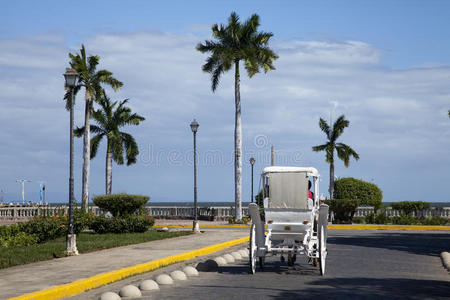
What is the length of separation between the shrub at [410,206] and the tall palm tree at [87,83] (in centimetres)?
2528

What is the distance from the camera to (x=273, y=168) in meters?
15.0

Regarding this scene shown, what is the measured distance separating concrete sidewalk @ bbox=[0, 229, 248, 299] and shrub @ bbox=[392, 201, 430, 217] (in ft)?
82.1

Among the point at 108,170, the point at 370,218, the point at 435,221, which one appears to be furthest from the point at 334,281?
the point at 108,170

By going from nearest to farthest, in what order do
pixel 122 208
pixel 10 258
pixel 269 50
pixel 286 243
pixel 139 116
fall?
pixel 286 243, pixel 10 258, pixel 122 208, pixel 269 50, pixel 139 116

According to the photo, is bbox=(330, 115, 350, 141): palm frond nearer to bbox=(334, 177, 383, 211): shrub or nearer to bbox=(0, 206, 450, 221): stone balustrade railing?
bbox=(334, 177, 383, 211): shrub

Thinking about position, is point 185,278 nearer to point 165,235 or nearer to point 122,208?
point 165,235

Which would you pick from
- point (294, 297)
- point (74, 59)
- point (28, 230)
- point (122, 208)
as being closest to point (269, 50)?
point (74, 59)

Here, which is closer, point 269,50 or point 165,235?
point 165,235

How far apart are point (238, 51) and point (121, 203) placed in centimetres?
2190

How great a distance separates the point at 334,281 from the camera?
12.7 m

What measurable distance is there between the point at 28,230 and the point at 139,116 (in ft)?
131

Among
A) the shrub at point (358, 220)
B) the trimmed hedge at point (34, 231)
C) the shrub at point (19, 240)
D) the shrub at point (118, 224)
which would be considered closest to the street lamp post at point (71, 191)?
the trimmed hedge at point (34, 231)

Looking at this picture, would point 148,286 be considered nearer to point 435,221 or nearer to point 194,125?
point 194,125

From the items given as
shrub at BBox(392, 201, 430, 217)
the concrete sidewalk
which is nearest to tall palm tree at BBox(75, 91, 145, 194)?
shrub at BBox(392, 201, 430, 217)
